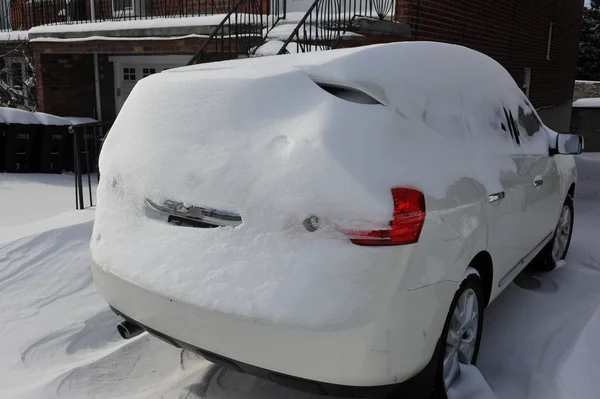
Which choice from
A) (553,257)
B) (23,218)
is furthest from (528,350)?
(23,218)

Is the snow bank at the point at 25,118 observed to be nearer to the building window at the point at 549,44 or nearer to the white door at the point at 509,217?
the white door at the point at 509,217

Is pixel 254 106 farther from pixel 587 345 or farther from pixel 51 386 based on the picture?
pixel 587 345

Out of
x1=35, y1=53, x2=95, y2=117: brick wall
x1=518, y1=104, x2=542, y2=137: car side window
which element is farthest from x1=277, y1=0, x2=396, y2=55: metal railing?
x1=35, y1=53, x2=95, y2=117: brick wall

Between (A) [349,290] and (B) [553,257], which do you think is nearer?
(A) [349,290]

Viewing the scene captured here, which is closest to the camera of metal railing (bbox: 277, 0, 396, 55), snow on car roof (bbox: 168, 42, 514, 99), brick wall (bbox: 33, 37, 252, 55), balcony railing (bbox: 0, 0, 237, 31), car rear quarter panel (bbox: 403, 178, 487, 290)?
car rear quarter panel (bbox: 403, 178, 487, 290)

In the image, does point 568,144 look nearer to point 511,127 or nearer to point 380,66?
point 511,127

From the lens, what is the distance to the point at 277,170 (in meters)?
2.29

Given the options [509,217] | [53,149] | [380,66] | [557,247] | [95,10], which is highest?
[95,10]

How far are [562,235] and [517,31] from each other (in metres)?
8.47

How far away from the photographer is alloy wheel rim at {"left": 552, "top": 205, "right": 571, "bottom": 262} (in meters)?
4.66

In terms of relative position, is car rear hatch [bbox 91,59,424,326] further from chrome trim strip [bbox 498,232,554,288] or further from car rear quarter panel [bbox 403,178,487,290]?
chrome trim strip [bbox 498,232,554,288]

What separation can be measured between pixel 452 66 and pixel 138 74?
33.7ft

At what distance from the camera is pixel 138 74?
1240 centimetres

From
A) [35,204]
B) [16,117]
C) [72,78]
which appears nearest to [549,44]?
[72,78]
